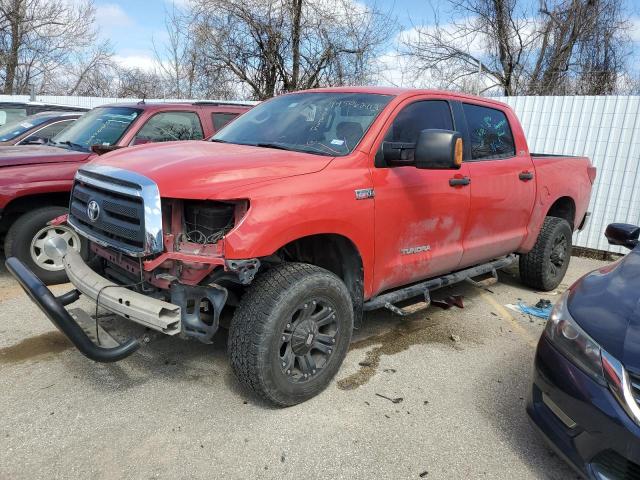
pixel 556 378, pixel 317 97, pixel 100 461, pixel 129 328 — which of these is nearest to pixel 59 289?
pixel 129 328

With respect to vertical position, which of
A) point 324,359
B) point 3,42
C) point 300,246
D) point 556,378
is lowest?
point 324,359

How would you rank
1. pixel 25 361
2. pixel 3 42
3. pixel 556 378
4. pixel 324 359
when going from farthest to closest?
1. pixel 3 42
2. pixel 25 361
3. pixel 324 359
4. pixel 556 378

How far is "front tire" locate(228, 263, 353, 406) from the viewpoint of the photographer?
286 centimetres

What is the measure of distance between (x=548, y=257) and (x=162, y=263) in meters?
4.39

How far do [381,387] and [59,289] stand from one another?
3520mm

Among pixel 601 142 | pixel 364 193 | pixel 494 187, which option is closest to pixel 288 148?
pixel 364 193

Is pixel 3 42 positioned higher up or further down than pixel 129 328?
higher up

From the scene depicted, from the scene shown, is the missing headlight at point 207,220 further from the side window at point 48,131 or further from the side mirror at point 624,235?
the side window at point 48,131

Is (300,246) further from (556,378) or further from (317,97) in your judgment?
(556,378)

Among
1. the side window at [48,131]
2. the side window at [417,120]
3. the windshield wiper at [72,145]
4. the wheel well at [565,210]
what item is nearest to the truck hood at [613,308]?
the side window at [417,120]

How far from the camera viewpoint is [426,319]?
4.76 m

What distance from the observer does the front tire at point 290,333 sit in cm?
286

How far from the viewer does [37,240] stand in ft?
16.2

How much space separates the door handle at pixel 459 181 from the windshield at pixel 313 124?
2.75 ft
